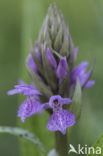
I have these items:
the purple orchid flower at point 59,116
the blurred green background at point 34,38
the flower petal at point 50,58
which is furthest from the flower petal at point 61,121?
the blurred green background at point 34,38

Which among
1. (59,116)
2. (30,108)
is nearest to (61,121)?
(59,116)

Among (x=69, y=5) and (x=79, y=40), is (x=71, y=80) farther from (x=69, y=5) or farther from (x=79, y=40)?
(x=69, y=5)

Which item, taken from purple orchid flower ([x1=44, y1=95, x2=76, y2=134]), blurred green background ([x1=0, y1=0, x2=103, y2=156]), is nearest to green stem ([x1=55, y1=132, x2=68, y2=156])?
purple orchid flower ([x1=44, y1=95, x2=76, y2=134])

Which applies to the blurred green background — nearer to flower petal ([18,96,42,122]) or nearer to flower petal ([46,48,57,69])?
flower petal ([46,48,57,69])

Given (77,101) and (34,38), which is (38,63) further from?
(34,38)

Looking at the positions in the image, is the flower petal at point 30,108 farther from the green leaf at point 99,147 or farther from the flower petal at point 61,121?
the green leaf at point 99,147

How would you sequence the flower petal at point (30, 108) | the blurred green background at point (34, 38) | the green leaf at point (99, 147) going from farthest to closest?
1. the blurred green background at point (34, 38)
2. the flower petal at point (30, 108)
3. the green leaf at point (99, 147)
